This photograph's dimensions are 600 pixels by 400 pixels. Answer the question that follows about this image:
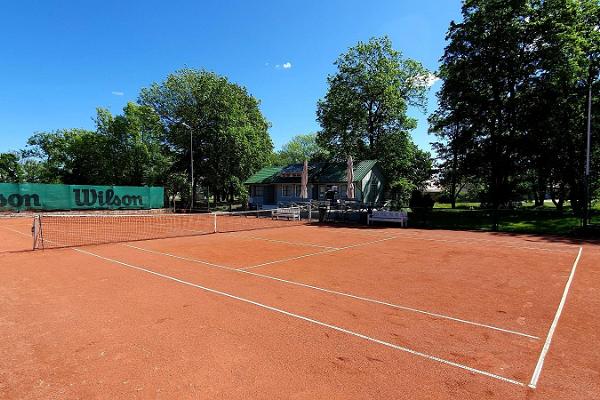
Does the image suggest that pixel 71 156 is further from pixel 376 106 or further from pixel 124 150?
pixel 376 106

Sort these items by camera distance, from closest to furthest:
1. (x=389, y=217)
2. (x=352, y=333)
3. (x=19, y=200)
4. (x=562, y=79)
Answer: (x=352, y=333), (x=562, y=79), (x=389, y=217), (x=19, y=200)

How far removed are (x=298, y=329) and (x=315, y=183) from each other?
27.5 m

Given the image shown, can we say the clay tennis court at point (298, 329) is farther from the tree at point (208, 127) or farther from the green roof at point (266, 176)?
the tree at point (208, 127)

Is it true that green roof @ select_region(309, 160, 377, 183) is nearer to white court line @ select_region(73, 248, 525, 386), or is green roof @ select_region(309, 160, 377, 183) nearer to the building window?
the building window

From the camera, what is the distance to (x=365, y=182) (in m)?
31.4

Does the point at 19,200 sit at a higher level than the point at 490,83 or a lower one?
lower

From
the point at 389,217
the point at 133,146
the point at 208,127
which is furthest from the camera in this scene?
the point at 208,127

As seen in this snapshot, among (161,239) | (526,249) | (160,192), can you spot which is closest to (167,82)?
(160,192)

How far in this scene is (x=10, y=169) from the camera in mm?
49719

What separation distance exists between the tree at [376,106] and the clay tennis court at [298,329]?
87.7 ft

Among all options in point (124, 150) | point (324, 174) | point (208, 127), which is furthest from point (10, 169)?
point (324, 174)

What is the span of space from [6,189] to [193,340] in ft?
98.9

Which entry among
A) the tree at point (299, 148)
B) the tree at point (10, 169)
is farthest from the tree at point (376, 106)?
the tree at point (10, 169)

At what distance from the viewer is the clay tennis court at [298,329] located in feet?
12.7
